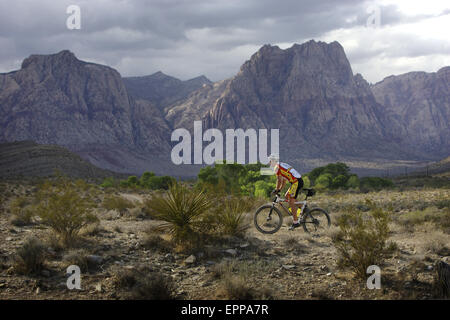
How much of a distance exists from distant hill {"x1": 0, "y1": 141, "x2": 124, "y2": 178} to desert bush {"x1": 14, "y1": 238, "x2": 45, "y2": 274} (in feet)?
196

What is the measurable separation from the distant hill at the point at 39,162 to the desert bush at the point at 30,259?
5964 cm

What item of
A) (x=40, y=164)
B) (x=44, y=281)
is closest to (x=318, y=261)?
(x=44, y=281)

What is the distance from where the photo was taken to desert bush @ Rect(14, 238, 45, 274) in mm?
7727

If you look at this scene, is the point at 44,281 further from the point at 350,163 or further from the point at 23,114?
the point at 23,114

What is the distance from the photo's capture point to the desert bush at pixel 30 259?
7727 millimetres

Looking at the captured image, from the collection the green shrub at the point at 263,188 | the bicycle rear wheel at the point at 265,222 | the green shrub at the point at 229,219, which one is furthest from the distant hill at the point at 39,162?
the green shrub at the point at 229,219

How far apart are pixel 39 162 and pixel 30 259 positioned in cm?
6785

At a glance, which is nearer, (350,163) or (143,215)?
(143,215)

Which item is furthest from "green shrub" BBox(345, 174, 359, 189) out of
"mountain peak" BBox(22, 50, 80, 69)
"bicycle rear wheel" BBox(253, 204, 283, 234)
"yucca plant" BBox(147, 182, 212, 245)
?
"mountain peak" BBox(22, 50, 80, 69)

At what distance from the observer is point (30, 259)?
7789 millimetres

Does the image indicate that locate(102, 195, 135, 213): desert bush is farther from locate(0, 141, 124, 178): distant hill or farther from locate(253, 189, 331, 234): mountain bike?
locate(0, 141, 124, 178): distant hill

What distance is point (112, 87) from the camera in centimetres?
19012

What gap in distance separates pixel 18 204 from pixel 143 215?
652cm

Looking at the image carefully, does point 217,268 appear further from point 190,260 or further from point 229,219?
point 229,219
